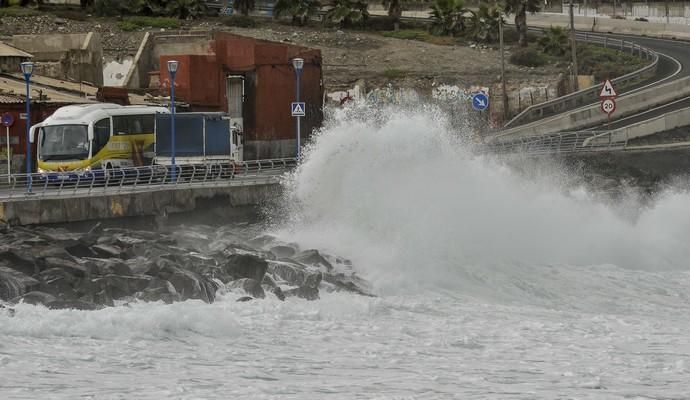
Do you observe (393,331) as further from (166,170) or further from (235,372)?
(166,170)

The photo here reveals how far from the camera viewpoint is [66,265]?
20.4 meters

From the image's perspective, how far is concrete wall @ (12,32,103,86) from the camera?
48.3m

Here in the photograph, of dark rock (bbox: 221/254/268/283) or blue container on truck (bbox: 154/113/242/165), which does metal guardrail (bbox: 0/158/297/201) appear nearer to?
blue container on truck (bbox: 154/113/242/165)

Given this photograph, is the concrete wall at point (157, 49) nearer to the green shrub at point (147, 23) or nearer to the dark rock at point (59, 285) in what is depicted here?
the green shrub at point (147, 23)

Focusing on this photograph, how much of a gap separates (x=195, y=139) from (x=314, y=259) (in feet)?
35.3

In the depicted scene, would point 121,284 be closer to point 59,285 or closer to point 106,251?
point 59,285

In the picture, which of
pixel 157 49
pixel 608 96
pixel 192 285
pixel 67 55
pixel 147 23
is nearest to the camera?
pixel 192 285

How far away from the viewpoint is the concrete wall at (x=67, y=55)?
48272 mm

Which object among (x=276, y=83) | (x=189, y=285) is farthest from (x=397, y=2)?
(x=189, y=285)

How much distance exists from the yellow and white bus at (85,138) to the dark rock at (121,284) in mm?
11560

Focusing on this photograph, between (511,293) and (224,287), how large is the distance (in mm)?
6020

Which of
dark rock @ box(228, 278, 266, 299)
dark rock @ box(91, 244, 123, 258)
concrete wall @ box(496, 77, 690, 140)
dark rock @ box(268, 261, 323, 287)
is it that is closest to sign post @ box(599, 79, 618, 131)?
concrete wall @ box(496, 77, 690, 140)

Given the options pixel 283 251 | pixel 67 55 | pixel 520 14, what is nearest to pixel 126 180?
pixel 283 251

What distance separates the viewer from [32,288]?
18.8 meters
